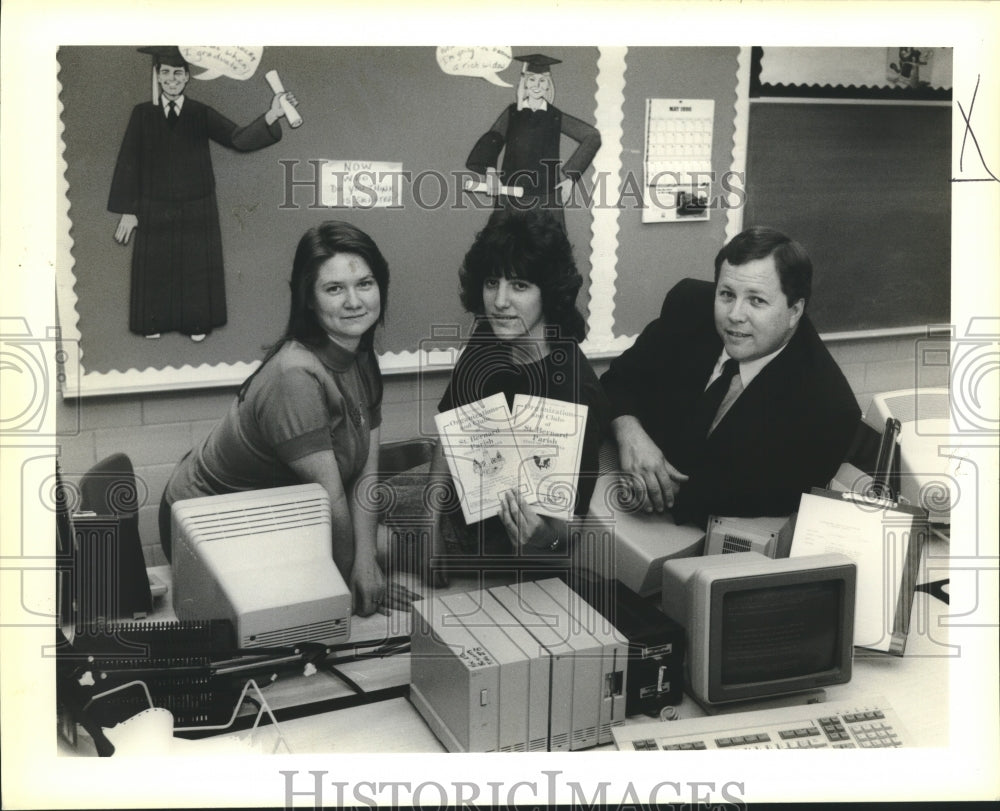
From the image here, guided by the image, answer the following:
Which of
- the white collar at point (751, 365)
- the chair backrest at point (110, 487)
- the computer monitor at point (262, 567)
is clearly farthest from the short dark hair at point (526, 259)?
the chair backrest at point (110, 487)

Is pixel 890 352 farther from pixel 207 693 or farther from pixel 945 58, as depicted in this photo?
pixel 207 693

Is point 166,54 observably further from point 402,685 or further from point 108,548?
point 402,685

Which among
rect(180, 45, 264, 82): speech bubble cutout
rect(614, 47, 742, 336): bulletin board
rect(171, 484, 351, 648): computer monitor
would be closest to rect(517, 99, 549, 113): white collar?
rect(614, 47, 742, 336): bulletin board

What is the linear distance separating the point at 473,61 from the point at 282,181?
1.55 feet

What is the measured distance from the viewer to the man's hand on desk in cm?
226

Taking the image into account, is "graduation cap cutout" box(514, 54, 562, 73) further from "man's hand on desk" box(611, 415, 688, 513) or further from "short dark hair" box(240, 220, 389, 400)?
"man's hand on desk" box(611, 415, 688, 513)

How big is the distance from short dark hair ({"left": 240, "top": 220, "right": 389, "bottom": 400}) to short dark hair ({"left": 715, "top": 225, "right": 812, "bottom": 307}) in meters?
0.74

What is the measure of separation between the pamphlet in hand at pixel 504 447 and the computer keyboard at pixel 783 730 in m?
0.56

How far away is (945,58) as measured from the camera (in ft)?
7.25

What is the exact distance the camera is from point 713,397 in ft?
7.40

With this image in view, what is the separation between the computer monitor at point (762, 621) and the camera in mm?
2020

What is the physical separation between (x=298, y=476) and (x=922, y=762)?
1.48 meters

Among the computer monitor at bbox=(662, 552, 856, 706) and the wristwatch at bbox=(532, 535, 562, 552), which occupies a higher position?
the wristwatch at bbox=(532, 535, 562, 552)

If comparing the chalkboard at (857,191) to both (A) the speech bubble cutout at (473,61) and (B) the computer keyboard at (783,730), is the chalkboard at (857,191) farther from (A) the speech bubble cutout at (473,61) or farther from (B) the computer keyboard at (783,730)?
(B) the computer keyboard at (783,730)
